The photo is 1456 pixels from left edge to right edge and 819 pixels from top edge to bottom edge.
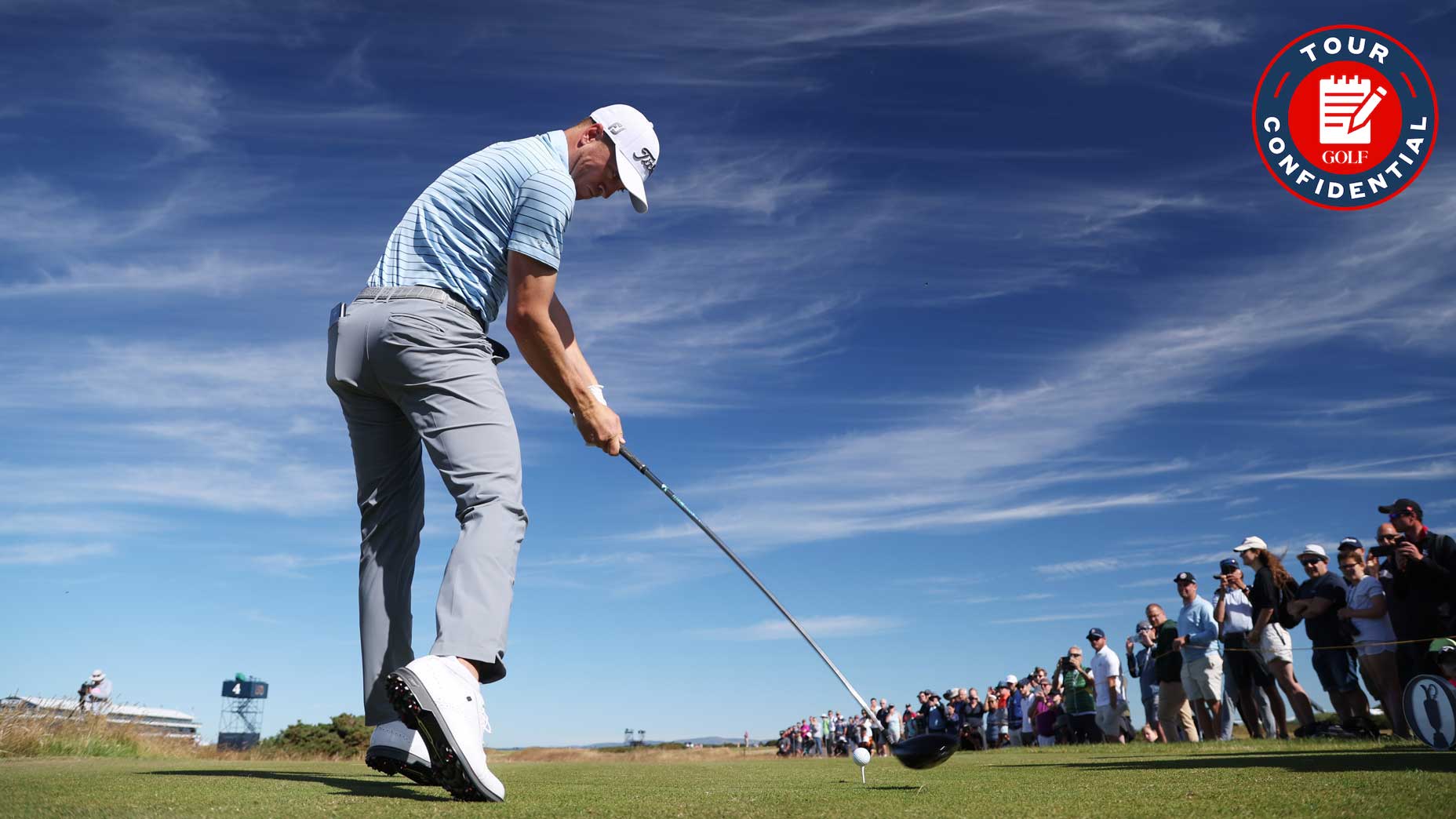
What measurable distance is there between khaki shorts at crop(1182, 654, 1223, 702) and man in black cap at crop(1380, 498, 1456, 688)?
3.14m

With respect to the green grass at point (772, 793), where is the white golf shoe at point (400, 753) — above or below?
above

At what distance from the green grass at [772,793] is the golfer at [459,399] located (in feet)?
0.86

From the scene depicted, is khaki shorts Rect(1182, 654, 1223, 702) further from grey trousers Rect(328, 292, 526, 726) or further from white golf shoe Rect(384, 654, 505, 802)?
white golf shoe Rect(384, 654, 505, 802)

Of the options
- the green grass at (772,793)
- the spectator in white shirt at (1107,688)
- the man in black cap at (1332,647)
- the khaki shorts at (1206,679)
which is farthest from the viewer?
the spectator in white shirt at (1107,688)

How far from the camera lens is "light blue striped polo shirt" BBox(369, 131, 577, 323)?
11.1 feet

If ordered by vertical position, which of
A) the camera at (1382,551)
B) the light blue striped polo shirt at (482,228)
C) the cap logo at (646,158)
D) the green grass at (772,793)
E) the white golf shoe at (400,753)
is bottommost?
the green grass at (772,793)

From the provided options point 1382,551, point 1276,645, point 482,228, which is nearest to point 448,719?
point 482,228

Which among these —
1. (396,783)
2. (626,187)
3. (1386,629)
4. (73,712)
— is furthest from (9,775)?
(1386,629)

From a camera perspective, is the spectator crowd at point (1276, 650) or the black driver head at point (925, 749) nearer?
the black driver head at point (925, 749)

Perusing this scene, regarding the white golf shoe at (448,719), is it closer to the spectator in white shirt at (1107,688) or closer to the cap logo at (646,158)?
the cap logo at (646,158)

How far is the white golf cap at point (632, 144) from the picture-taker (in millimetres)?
3729

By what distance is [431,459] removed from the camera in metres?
3.29

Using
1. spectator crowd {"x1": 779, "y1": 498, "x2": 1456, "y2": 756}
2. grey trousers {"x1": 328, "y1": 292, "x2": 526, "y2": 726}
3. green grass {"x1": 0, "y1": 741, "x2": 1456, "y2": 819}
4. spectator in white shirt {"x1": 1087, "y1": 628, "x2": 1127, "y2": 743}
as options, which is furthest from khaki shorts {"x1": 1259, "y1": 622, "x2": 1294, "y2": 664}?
grey trousers {"x1": 328, "y1": 292, "x2": 526, "y2": 726}

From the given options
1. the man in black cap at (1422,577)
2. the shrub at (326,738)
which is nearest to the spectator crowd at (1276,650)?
the man in black cap at (1422,577)
